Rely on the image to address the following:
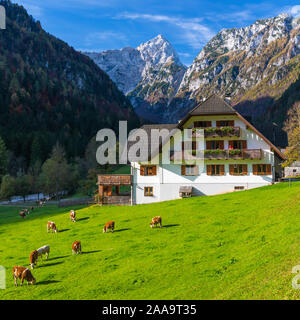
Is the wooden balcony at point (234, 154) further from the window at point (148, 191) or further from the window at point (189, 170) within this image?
the window at point (148, 191)

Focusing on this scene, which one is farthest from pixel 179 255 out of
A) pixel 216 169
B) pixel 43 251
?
pixel 216 169

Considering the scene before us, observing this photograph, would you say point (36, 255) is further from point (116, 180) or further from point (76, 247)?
point (116, 180)

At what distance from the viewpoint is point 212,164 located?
47.2 metres

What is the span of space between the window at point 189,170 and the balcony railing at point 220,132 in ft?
15.0

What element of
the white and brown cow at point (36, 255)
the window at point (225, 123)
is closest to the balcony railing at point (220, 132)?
the window at point (225, 123)

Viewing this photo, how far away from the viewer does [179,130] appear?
4803cm

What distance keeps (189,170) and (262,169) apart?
10415 millimetres

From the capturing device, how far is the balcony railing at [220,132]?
46.3 meters

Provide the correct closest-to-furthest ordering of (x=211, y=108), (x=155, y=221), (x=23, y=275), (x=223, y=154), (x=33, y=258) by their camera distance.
Result: (x=23, y=275), (x=33, y=258), (x=155, y=221), (x=223, y=154), (x=211, y=108)

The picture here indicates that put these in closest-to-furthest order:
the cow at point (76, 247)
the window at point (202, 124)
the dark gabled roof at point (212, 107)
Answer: the cow at point (76, 247), the dark gabled roof at point (212, 107), the window at point (202, 124)

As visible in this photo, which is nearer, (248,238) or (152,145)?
(248,238)
